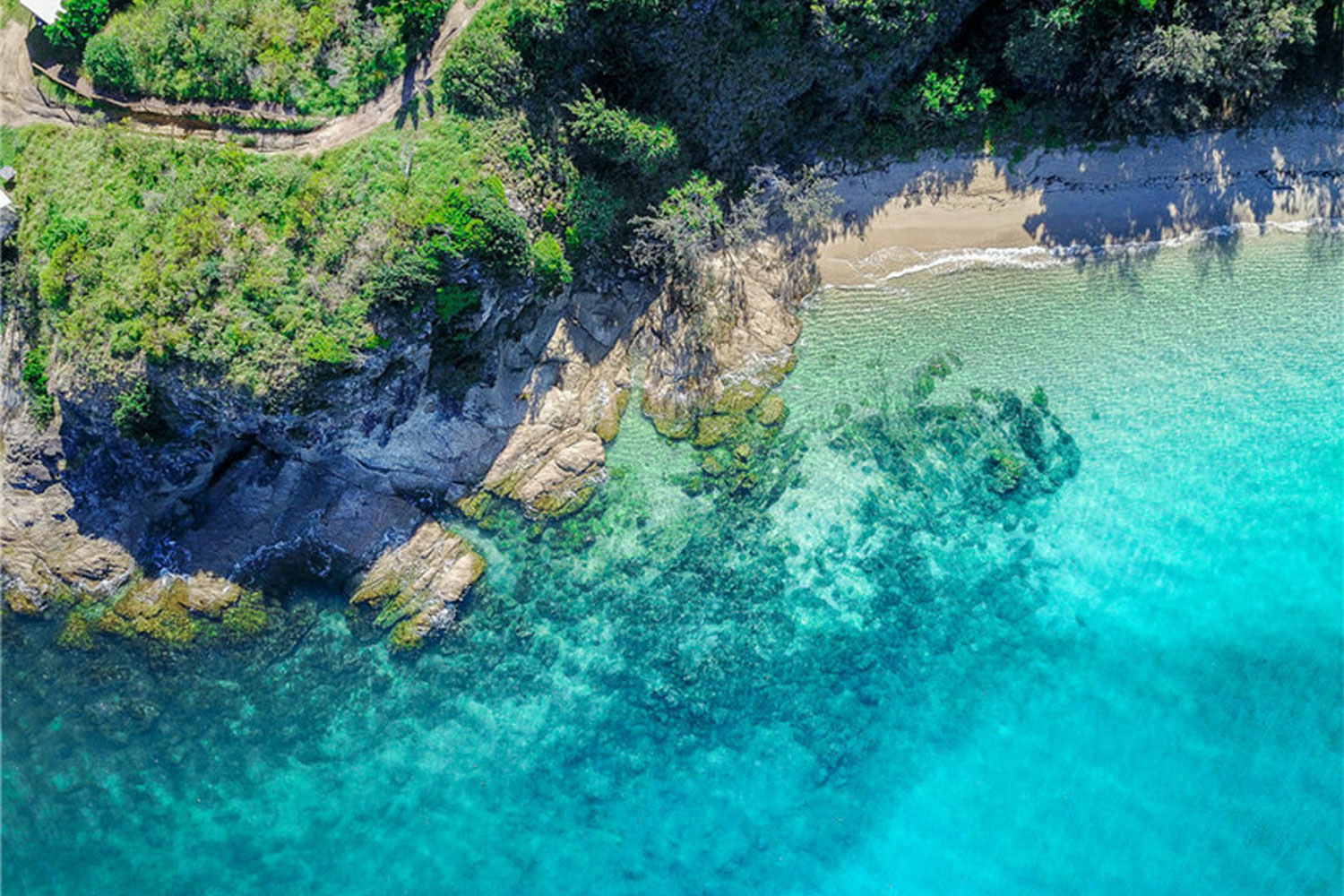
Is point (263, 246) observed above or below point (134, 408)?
above

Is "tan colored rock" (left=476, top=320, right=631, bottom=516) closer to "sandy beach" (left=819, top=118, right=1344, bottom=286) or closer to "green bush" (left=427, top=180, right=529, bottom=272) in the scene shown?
"green bush" (left=427, top=180, right=529, bottom=272)

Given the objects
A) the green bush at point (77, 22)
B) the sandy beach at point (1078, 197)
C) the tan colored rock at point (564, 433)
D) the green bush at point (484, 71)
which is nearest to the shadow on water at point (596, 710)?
the tan colored rock at point (564, 433)

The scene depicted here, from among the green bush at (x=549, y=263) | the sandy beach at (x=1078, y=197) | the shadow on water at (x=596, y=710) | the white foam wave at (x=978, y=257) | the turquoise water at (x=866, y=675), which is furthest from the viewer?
the shadow on water at (x=596, y=710)

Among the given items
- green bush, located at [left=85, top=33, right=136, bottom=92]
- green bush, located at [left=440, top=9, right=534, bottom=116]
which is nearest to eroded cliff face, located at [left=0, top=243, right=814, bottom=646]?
green bush, located at [left=440, top=9, right=534, bottom=116]

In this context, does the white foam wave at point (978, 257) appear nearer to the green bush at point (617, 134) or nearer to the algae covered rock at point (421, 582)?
the green bush at point (617, 134)

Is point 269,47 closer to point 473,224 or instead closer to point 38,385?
point 473,224

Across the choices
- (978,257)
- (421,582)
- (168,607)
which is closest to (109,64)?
(168,607)

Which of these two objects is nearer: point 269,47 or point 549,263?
point 269,47
